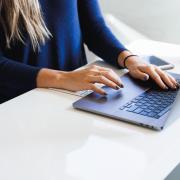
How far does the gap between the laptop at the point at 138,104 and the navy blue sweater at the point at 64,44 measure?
9.4 inches

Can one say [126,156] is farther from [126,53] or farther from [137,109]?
[126,53]

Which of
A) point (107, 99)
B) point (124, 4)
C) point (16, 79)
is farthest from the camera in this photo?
point (124, 4)

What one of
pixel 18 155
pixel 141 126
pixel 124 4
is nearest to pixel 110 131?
pixel 141 126

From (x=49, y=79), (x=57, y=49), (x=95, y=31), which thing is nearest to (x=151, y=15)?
(x=95, y=31)

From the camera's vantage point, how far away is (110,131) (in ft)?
2.50

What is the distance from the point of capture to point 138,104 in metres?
0.84

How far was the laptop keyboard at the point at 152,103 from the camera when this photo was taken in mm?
798

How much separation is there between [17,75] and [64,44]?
0.93ft

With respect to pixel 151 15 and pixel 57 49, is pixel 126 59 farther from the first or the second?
pixel 151 15

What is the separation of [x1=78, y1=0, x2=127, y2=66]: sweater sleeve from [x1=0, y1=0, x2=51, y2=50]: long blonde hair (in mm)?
201

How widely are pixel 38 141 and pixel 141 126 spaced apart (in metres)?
0.21

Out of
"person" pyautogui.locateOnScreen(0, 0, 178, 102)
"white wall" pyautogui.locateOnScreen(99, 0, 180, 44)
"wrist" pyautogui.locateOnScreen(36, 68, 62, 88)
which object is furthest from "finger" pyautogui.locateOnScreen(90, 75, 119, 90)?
"white wall" pyautogui.locateOnScreen(99, 0, 180, 44)

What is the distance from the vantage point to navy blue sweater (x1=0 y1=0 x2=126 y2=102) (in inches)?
45.0

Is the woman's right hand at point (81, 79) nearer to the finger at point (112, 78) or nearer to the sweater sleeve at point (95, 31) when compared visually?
the finger at point (112, 78)
